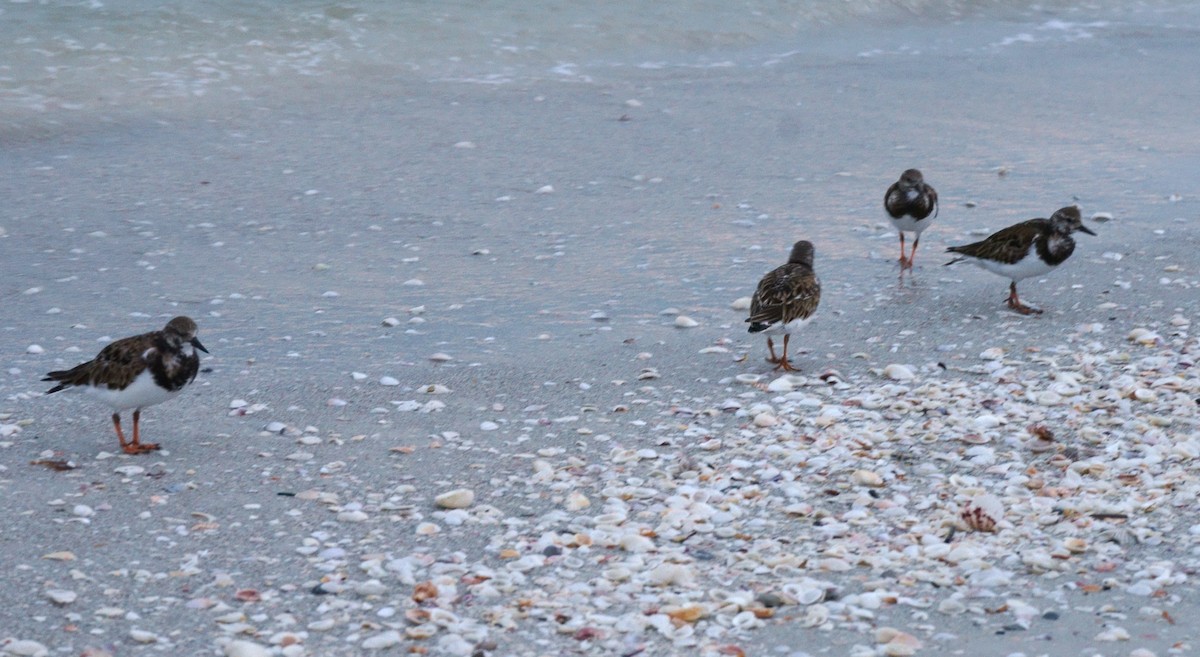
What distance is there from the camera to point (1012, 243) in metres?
7.27

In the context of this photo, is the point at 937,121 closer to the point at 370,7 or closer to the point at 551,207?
the point at 551,207

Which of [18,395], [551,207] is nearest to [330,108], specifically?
[551,207]

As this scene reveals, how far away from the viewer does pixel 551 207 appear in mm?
9367

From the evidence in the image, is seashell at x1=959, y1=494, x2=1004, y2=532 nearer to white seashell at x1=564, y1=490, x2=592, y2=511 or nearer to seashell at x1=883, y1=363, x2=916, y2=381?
white seashell at x1=564, y1=490, x2=592, y2=511

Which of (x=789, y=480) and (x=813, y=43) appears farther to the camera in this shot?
(x=813, y=43)

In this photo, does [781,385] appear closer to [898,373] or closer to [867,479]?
[898,373]

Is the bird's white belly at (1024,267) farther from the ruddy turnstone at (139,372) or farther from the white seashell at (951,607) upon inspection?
the ruddy turnstone at (139,372)

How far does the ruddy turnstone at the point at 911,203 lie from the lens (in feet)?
26.0

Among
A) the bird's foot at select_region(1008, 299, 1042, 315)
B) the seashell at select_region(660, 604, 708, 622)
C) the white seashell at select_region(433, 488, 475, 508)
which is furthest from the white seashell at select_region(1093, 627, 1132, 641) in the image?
the bird's foot at select_region(1008, 299, 1042, 315)

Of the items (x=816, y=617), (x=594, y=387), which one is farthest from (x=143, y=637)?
(x=594, y=387)

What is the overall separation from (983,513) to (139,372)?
316cm

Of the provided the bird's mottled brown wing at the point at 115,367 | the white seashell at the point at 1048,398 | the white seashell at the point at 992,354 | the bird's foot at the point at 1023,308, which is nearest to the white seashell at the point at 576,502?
the bird's mottled brown wing at the point at 115,367

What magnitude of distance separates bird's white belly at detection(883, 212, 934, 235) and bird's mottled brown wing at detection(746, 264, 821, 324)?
1.56 m

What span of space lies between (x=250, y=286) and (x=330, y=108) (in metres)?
4.71
